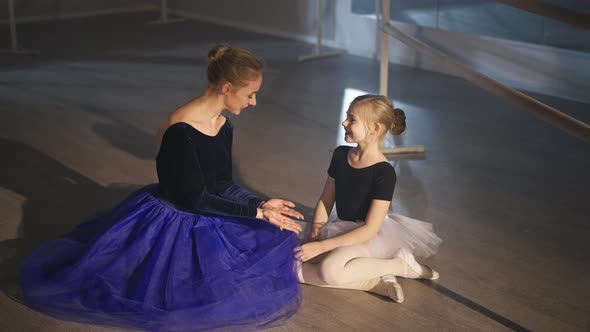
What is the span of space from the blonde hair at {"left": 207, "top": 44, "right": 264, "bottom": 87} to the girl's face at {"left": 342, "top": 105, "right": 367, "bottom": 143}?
1.00ft

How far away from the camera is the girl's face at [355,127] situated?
233cm

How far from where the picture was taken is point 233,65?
7.42 feet

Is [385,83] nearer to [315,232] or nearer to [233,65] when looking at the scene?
[315,232]

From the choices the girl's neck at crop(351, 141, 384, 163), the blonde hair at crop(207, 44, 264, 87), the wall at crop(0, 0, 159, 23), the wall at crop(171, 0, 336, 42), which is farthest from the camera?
the wall at crop(0, 0, 159, 23)

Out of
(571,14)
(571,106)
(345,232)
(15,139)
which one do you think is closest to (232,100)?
(345,232)

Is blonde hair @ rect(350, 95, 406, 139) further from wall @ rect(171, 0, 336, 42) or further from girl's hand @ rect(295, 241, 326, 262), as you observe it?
wall @ rect(171, 0, 336, 42)

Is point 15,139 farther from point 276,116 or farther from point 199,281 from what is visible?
point 199,281

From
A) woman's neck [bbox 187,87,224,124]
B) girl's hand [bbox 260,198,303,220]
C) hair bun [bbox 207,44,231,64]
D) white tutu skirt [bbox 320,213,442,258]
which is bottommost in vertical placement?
white tutu skirt [bbox 320,213,442,258]

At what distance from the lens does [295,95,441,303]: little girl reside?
7.67 ft

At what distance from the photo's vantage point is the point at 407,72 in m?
5.45

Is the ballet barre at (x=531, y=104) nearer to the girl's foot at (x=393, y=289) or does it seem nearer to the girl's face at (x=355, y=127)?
the girl's face at (x=355, y=127)

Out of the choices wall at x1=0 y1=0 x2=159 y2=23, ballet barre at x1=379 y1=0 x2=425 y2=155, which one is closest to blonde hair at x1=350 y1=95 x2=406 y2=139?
ballet barre at x1=379 y1=0 x2=425 y2=155

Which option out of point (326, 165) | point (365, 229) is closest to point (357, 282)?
point (365, 229)

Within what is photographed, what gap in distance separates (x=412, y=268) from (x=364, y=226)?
0.75 ft
